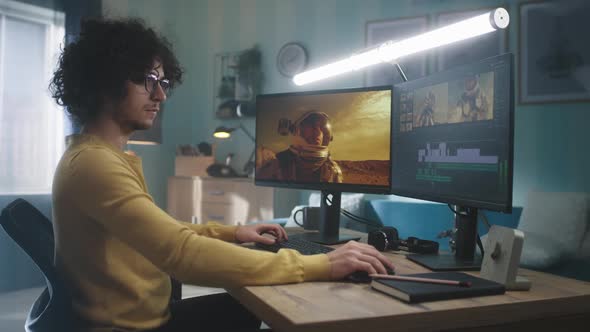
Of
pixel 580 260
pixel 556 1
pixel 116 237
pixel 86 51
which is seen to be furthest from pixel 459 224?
pixel 556 1

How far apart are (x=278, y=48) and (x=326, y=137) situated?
10.8 feet

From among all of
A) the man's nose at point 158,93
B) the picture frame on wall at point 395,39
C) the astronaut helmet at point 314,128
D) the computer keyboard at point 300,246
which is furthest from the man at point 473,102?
the picture frame on wall at point 395,39

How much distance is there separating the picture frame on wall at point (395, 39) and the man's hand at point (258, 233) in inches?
103

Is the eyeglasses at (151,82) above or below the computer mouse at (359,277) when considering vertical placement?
above

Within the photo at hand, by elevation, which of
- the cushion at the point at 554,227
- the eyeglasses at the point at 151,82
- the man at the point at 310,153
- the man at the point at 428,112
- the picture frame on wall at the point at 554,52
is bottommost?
the cushion at the point at 554,227

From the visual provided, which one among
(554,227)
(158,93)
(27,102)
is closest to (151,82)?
(158,93)

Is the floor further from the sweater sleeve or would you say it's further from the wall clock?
the sweater sleeve

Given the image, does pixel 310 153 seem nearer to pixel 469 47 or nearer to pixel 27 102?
pixel 469 47

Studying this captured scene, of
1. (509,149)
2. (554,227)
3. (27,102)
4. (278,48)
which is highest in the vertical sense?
(278,48)

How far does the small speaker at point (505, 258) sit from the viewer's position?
103 cm

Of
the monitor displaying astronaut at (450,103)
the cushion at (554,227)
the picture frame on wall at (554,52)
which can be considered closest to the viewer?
the monitor displaying astronaut at (450,103)

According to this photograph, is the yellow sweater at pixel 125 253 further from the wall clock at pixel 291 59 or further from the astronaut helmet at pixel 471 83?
the wall clock at pixel 291 59

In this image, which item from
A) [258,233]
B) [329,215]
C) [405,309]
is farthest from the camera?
[329,215]

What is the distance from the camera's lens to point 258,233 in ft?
5.29
